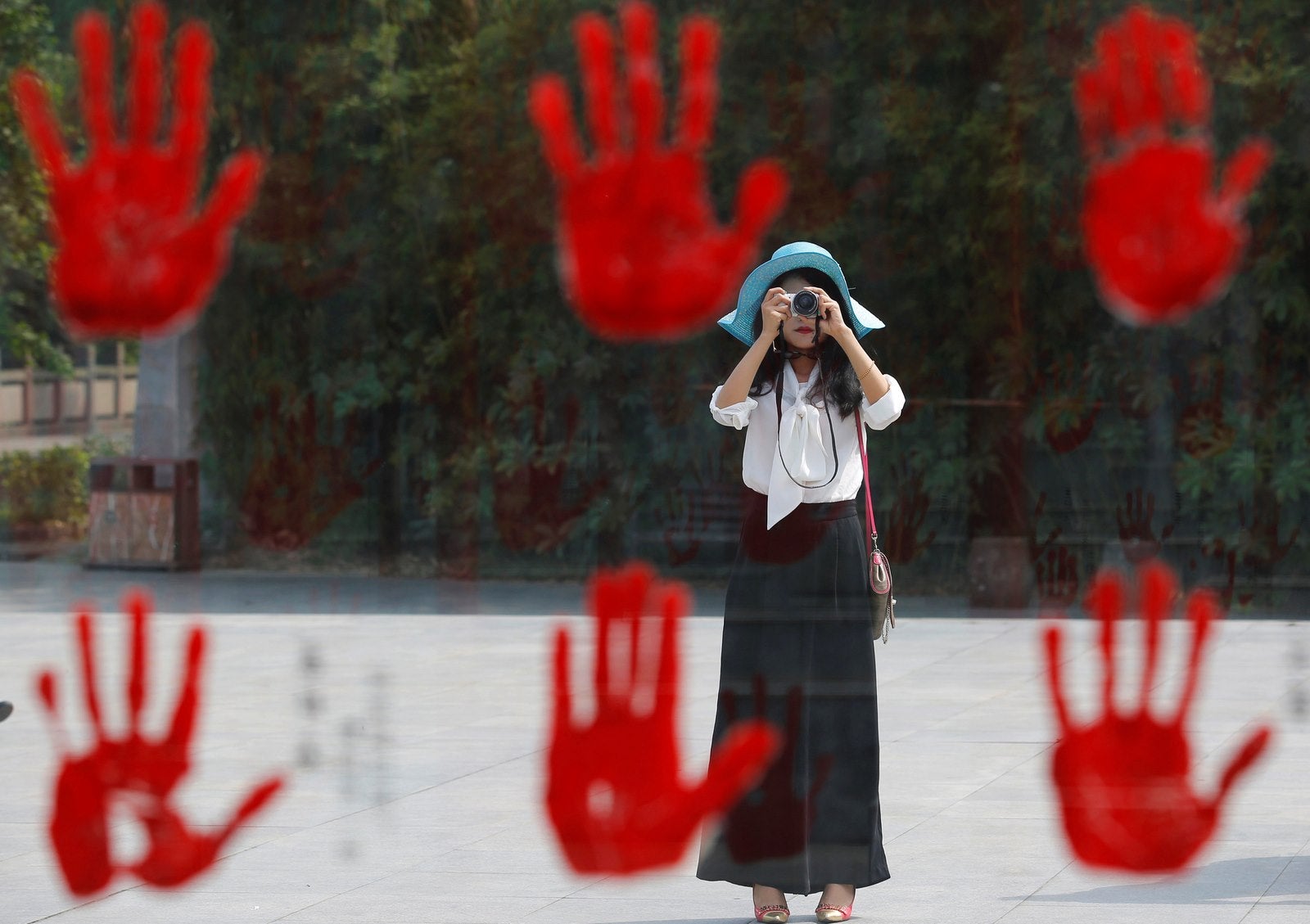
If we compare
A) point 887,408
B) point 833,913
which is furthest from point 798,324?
point 833,913

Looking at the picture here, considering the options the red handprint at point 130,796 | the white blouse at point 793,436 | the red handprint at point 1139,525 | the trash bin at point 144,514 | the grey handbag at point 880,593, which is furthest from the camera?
the grey handbag at point 880,593

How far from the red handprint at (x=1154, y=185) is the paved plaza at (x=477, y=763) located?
166mm

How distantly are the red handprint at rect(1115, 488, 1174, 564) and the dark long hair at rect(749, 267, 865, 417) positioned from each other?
19 centimetres

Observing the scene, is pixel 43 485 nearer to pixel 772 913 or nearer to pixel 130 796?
pixel 130 796

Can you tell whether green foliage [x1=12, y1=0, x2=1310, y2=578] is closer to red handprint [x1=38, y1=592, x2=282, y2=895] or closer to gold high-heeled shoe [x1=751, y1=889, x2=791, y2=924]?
red handprint [x1=38, y1=592, x2=282, y2=895]

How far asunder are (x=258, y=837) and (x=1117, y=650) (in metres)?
3.50

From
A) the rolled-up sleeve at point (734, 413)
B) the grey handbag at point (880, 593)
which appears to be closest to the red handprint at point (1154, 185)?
the rolled-up sleeve at point (734, 413)

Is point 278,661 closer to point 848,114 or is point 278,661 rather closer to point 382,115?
point 382,115

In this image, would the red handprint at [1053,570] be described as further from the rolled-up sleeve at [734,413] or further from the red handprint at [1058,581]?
the rolled-up sleeve at [734,413]

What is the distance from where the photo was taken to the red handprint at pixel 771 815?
55.2 inches

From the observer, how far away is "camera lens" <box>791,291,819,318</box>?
3.72ft

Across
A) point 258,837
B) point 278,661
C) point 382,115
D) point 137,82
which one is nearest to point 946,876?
point 258,837

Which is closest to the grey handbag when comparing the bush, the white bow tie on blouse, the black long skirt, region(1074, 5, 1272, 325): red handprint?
the black long skirt

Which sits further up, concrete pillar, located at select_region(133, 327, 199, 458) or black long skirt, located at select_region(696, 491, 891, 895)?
concrete pillar, located at select_region(133, 327, 199, 458)
